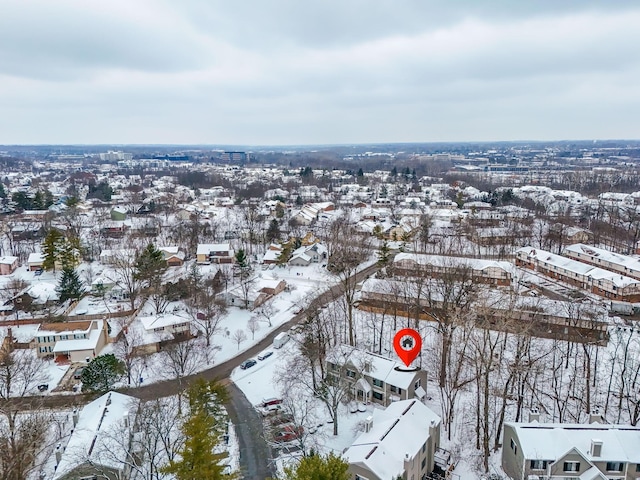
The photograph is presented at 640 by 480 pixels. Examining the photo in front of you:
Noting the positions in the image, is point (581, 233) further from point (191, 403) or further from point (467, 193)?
point (191, 403)

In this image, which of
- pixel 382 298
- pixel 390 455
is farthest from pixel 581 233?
pixel 390 455

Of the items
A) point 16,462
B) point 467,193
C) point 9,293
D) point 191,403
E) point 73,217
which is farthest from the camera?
point 467,193

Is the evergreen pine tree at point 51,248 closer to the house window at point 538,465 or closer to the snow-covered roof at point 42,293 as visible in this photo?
the snow-covered roof at point 42,293

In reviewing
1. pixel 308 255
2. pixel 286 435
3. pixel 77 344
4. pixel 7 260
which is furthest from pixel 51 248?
pixel 286 435

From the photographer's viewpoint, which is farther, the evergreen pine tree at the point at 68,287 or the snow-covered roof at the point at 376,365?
the evergreen pine tree at the point at 68,287

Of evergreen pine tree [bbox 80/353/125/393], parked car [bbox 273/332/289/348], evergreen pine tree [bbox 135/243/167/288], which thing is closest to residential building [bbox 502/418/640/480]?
parked car [bbox 273/332/289/348]

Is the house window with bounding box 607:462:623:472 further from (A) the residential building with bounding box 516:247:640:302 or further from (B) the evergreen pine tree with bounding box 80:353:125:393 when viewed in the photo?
(A) the residential building with bounding box 516:247:640:302

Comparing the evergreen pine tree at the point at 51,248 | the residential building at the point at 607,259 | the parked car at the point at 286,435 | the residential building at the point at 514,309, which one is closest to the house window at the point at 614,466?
the residential building at the point at 514,309
